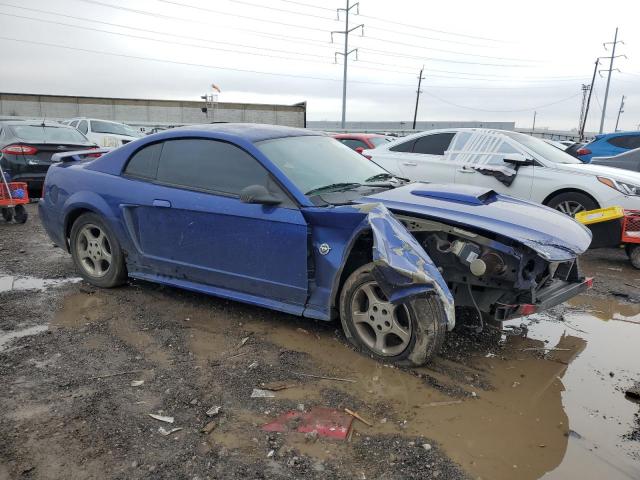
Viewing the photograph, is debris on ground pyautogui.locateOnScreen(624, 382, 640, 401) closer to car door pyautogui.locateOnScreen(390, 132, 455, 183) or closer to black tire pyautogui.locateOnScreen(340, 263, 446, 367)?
black tire pyautogui.locateOnScreen(340, 263, 446, 367)

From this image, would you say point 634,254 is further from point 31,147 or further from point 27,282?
point 31,147

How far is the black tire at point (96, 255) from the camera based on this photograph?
15.6ft

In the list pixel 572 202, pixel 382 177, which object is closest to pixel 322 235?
pixel 382 177

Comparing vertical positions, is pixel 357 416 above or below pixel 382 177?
below

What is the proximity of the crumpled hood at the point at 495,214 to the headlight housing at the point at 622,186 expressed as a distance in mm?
3089

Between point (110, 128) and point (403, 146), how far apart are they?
37.9ft

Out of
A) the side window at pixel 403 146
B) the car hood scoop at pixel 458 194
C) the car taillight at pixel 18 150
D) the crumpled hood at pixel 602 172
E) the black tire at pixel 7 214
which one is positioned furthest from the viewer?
the car taillight at pixel 18 150

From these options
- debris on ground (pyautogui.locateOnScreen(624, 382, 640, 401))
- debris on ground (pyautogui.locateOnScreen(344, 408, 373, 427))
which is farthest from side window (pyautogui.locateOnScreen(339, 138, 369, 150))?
debris on ground (pyautogui.locateOnScreen(344, 408, 373, 427))

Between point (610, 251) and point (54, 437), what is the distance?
7.24 metres

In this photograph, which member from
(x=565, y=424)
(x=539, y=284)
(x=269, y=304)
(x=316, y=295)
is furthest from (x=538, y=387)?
(x=269, y=304)

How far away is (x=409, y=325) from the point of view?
3340 mm

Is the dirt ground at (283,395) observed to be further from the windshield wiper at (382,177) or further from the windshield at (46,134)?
the windshield at (46,134)

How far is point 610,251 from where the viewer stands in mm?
7246

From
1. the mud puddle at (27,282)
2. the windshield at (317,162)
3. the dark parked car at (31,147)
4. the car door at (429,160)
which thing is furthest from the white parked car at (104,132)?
the windshield at (317,162)
